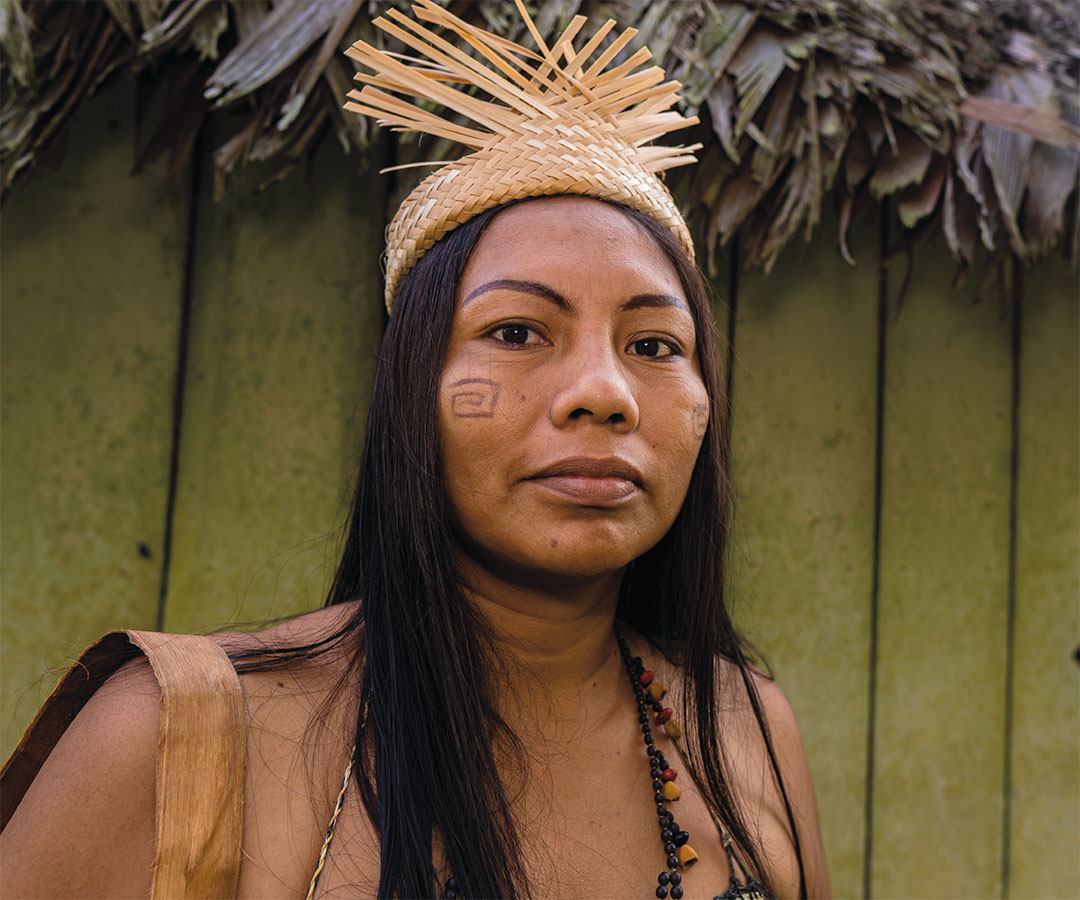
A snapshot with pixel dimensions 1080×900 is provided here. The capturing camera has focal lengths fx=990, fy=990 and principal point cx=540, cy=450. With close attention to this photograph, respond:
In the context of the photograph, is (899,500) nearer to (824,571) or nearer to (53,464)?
(824,571)

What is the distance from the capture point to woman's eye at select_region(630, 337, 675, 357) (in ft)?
4.23

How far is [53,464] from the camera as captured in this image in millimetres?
1759

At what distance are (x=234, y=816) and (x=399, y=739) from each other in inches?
7.6

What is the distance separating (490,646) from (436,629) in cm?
10

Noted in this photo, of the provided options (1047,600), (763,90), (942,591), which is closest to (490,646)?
(763,90)

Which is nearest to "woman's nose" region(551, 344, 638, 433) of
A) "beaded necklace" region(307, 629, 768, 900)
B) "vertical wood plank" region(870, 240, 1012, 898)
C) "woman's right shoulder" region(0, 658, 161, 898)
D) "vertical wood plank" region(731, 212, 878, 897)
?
"beaded necklace" region(307, 629, 768, 900)

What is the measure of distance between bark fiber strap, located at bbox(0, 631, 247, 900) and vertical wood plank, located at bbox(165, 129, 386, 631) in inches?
25.4

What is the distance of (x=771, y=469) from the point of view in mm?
2076

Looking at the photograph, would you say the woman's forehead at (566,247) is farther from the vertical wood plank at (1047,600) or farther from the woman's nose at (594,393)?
the vertical wood plank at (1047,600)

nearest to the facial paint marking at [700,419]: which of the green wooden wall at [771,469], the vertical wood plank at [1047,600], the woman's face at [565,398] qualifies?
the woman's face at [565,398]

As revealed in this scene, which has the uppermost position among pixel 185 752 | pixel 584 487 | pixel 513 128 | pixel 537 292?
pixel 513 128

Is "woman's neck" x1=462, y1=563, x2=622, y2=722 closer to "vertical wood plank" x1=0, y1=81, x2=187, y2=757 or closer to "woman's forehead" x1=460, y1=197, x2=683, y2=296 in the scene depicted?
"woman's forehead" x1=460, y1=197, x2=683, y2=296

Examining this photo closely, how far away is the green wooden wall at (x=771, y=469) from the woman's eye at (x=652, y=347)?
696 mm

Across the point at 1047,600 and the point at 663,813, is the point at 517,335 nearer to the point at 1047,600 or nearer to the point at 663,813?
the point at 663,813
